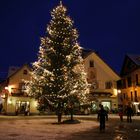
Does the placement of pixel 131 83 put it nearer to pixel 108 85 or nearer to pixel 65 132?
pixel 108 85

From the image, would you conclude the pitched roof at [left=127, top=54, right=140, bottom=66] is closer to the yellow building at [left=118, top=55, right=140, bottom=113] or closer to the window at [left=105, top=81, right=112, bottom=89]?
the yellow building at [left=118, top=55, right=140, bottom=113]

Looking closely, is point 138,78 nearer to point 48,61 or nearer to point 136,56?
point 136,56

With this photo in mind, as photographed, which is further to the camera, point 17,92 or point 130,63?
point 130,63

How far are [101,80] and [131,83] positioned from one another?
23.0 feet

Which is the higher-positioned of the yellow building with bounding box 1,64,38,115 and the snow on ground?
the yellow building with bounding box 1,64,38,115

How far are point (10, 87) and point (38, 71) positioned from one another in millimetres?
24961

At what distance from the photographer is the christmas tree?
25.6 metres

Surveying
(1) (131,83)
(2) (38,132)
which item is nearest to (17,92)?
(1) (131,83)

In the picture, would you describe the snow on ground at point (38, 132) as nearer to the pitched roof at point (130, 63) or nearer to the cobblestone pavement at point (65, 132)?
the cobblestone pavement at point (65, 132)

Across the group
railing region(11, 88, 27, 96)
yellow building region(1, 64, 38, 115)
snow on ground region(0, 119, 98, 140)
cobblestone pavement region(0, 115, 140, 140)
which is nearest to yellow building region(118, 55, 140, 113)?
yellow building region(1, 64, 38, 115)

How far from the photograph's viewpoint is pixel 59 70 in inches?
1024

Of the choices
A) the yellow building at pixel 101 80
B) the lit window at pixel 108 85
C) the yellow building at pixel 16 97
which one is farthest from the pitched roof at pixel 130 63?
the yellow building at pixel 16 97

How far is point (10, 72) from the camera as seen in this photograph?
53.1 meters

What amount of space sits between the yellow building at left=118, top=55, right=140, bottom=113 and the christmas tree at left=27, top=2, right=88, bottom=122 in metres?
26.1
